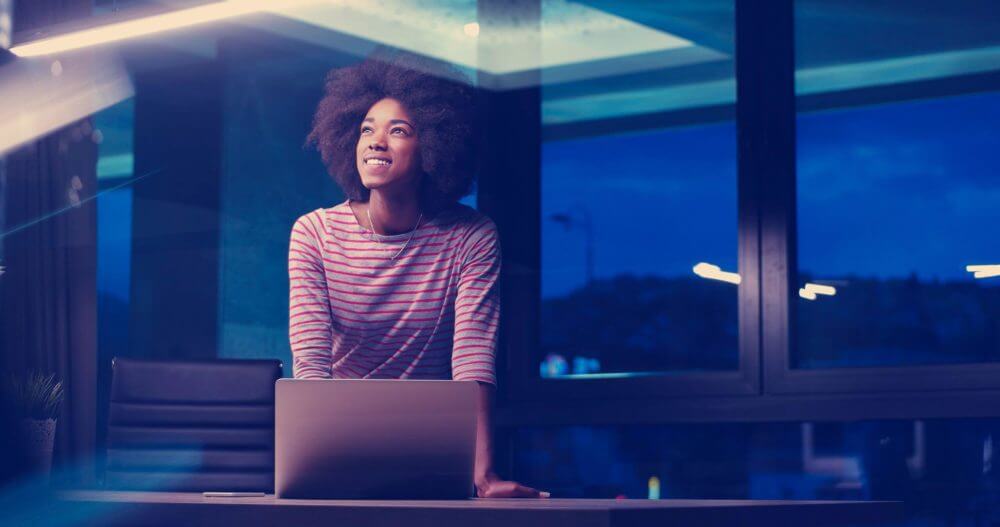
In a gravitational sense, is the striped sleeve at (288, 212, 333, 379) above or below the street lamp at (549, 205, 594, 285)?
below

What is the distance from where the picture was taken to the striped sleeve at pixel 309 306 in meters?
2.64

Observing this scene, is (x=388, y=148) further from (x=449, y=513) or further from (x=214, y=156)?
(x=214, y=156)

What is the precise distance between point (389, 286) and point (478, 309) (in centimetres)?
26

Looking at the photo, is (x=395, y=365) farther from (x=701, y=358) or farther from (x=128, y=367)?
(x=701, y=358)

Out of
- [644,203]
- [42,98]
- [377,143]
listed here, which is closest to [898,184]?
[644,203]

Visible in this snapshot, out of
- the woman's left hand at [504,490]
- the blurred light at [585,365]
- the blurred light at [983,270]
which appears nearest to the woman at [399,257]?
the woman's left hand at [504,490]

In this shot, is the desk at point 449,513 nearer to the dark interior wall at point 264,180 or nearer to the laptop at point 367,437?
the laptop at point 367,437

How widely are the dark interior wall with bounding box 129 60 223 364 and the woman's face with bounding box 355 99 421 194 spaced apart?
65.0 inches

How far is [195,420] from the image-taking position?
9.30ft

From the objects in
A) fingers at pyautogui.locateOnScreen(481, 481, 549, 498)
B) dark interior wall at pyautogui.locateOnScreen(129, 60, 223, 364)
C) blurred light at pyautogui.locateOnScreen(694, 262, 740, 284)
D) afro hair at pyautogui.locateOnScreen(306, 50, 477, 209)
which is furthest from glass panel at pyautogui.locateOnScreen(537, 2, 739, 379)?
fingers at pyautogui.locateOnScreen(481, 481, 549, 498)

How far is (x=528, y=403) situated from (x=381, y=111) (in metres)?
1.25

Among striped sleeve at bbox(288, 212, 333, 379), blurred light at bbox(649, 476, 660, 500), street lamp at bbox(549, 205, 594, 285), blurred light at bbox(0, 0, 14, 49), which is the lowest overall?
blurred light at bbox(649, 476, 660, 500)

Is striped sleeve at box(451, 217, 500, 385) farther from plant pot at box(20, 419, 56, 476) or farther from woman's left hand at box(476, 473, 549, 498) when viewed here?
plant pot at box(20, 419, 56, 476)

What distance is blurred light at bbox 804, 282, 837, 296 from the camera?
3.45m
